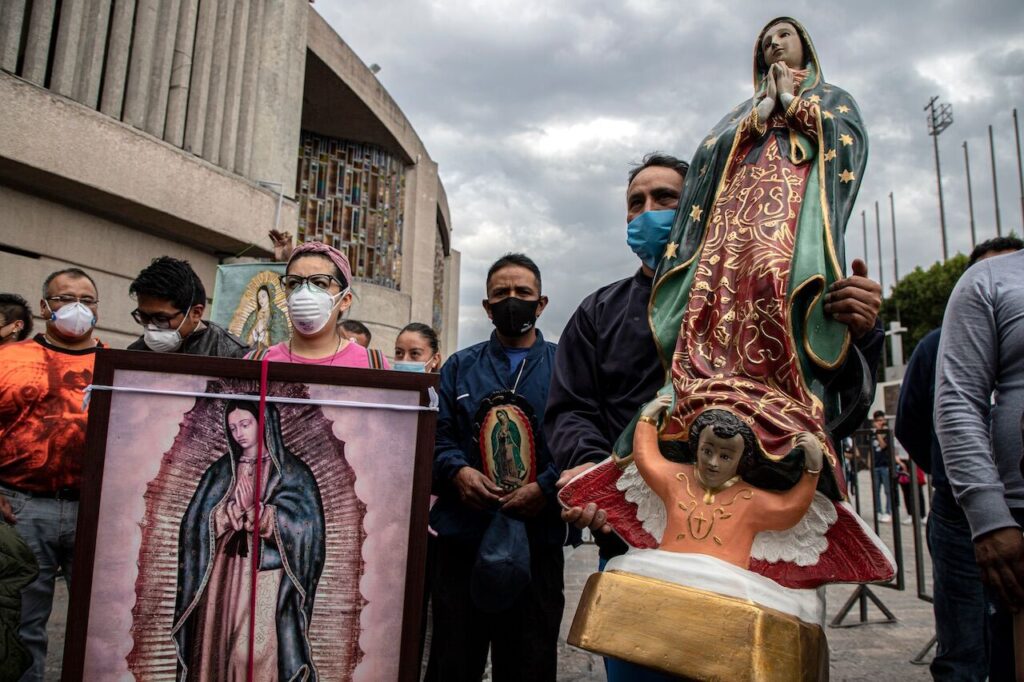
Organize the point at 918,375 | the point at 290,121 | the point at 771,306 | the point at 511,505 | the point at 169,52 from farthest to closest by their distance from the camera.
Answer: the point at 290,121, the point at 169,52, the point at 918,375, the point at 511,505, the point at 771,306

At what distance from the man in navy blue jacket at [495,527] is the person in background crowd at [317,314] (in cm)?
47

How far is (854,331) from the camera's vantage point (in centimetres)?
187

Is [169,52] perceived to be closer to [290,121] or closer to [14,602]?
[290,121]

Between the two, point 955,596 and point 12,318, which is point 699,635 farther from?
point 12,318

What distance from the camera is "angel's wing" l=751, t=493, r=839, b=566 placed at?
1693 mm

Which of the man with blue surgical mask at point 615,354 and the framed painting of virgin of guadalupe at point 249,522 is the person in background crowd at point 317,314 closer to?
the framed painting of virgin of guadalupe at point 249,522

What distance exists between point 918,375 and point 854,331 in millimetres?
1706

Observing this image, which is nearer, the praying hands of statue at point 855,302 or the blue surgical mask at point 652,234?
the praying hands of statue at point 855,302

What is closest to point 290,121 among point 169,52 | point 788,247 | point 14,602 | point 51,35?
point 169,52

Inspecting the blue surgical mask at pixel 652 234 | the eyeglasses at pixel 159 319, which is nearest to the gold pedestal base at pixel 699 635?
the blue surgical mask at pixel 652 234

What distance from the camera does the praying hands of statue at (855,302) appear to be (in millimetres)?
1817

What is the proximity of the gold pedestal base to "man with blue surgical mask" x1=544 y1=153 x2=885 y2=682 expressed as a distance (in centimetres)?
37

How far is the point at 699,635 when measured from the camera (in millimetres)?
1515

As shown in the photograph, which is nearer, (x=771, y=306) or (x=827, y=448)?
(x=827, y=448)
